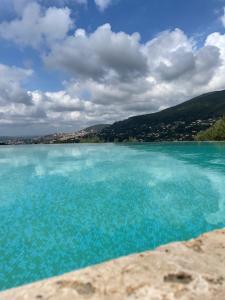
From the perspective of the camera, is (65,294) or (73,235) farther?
(73,235)

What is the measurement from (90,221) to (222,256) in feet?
18.7

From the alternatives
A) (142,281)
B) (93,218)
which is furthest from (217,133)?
(142,281)

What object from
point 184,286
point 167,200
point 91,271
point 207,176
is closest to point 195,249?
point 184,286

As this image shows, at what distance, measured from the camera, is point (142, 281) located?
10.7 ft

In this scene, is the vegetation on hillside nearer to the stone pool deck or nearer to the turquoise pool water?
the turquoise pool water

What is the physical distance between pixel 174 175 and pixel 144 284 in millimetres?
14928

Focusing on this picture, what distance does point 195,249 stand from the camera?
434 centimetres

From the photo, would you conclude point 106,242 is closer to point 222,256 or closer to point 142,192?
point 222,256

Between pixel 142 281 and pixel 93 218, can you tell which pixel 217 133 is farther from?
pixel 142 281

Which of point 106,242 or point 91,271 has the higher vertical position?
point 91,271

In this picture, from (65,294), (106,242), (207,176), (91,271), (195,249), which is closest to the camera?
(65,294)

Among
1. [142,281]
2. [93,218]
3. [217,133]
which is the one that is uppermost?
[217,133]

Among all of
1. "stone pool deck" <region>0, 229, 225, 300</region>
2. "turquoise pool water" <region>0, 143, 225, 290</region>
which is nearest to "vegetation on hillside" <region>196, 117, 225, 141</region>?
"turquoise pool water" <region>0, 143, 225, 290</region>

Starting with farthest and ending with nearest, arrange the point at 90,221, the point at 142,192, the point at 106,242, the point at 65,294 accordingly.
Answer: the point at 142,192 < the point at 90,221 < the point at 106,242 < the point at 65,294
